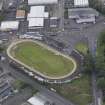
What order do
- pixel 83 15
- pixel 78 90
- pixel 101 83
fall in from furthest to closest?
pixel 83 15 < pixel 78 90 < pixel 101 83

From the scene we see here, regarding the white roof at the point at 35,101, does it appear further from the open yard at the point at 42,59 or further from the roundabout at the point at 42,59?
the open yard at the point at 42,59

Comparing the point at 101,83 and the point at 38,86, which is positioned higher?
the point at 101,83

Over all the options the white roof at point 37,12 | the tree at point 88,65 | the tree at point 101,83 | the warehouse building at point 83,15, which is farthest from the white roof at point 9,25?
the tree at point 101,83

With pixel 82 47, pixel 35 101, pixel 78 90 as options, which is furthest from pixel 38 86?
pixel 82 47

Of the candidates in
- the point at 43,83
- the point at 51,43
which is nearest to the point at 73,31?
the point at 51,43

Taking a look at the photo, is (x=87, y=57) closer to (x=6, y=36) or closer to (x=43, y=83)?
(x=43, y=83)

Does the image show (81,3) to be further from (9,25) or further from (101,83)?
(101,83)

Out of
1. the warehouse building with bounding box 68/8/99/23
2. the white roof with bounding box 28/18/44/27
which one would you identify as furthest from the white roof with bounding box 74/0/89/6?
the white roof with bounding box 28/18/44/27
